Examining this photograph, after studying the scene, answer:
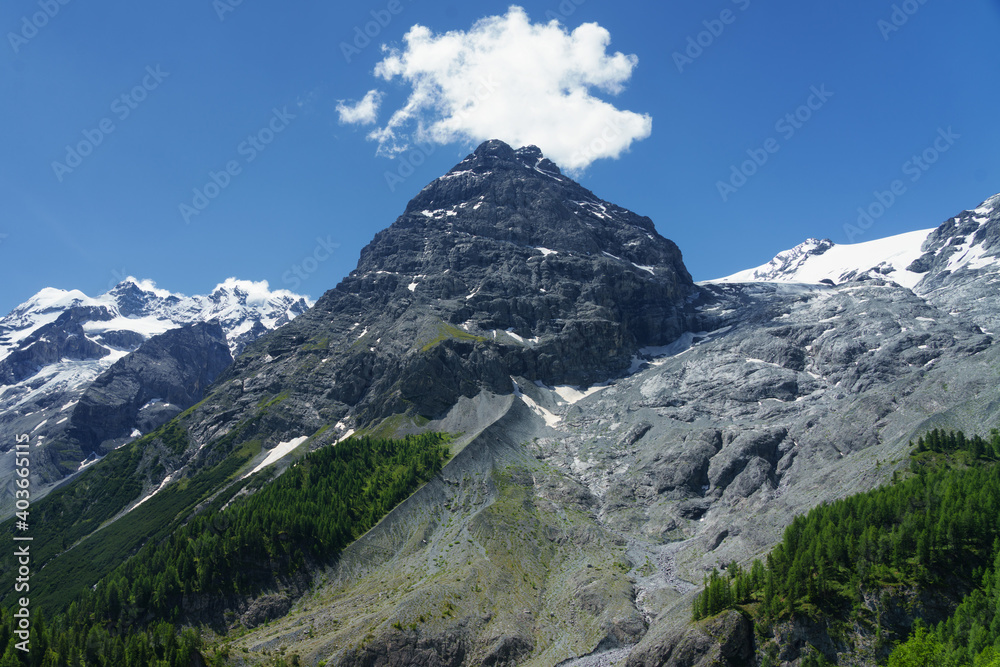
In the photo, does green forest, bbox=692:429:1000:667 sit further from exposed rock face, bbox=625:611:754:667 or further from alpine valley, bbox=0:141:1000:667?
exposed rock face, bbox=625:611:754:667

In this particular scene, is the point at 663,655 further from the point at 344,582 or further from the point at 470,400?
the point at 470,400

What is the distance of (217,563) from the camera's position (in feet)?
364

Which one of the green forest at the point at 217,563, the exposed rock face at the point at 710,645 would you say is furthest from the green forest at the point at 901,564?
the green forest at the point at 217,563

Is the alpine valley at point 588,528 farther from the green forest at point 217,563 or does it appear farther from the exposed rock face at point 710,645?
the green forest at point 217,563

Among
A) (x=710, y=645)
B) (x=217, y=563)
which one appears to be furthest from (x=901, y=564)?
(x=217, y=563)

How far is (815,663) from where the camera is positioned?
67875 mm

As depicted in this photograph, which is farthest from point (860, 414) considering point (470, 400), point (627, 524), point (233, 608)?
point (233, 608)

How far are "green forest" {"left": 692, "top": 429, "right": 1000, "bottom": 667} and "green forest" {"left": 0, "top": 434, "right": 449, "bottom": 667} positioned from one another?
2947 inches

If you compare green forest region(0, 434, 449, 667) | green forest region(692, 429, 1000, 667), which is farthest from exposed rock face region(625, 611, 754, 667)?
green forest region(0, 434, 449, 667)

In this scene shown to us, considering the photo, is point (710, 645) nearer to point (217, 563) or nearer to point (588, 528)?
point (588, 528)

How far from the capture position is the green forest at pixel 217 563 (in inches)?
2965

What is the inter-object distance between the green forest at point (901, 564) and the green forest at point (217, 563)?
74.9 m

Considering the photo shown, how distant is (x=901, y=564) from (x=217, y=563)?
112286mm

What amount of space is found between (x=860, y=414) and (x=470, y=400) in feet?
354
